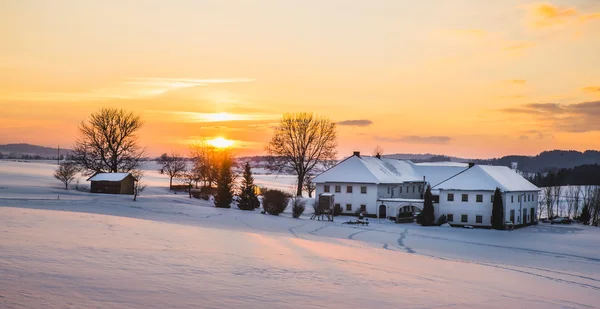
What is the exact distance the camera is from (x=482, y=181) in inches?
2223

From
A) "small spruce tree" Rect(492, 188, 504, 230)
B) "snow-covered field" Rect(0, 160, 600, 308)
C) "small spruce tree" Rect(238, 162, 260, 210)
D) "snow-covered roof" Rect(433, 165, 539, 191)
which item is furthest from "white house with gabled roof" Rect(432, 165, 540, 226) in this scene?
"small spruce tree" Rect(238, 162, 260, 210)

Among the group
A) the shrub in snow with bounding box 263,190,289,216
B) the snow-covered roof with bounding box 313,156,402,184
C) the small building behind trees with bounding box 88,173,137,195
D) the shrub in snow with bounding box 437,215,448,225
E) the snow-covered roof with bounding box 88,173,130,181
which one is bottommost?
the shrub in snow with bounding box 437,215,448,225

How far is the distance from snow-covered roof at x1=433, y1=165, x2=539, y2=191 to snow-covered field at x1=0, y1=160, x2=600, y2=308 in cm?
1920

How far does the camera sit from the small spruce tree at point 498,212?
52719 mm

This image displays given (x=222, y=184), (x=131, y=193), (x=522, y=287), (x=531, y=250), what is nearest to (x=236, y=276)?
(x=522, y=287)

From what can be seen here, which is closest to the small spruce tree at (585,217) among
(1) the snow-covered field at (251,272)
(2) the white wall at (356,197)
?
(2) the white wall at (356,197)

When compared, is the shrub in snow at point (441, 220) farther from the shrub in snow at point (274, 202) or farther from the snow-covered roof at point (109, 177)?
the snow-covered roof at point (109, 177)

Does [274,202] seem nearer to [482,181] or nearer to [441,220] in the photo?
[441,220]

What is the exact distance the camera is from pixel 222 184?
61.2 m

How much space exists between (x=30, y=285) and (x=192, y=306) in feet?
12.6

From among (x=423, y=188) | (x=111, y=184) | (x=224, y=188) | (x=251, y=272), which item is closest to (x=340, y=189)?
(x=224, y=188)

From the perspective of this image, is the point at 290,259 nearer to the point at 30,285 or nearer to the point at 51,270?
the point at 51,270

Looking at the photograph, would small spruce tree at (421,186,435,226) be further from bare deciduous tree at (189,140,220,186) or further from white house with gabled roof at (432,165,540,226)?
bare deciduous tree at (189,140,220,186)

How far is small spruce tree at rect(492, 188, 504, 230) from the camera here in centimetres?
5272
